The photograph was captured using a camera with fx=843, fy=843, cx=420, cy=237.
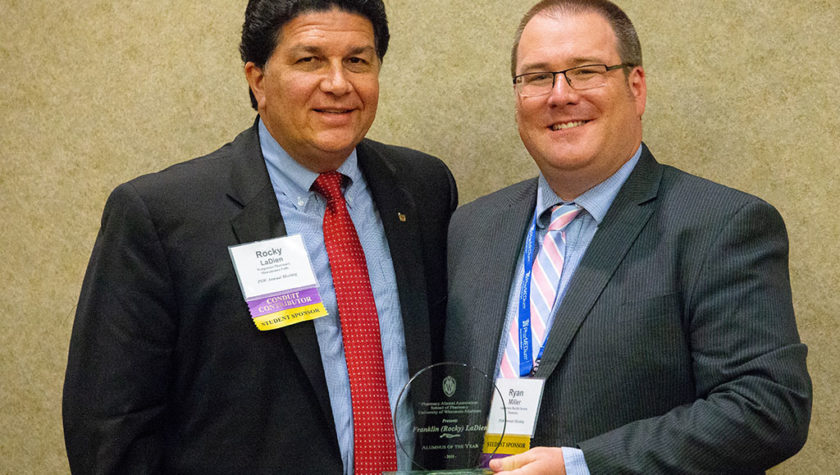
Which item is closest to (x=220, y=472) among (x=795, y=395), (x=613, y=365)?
(x=613, y=365)

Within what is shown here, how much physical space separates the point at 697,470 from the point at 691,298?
39 centimetres

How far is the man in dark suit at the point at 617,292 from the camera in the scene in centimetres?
189

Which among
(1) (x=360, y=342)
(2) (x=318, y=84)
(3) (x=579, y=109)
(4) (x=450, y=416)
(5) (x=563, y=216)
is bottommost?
(4) (x=450, y=416)

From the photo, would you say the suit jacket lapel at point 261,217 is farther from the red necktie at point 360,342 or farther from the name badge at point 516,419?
the name badge at point 516,419

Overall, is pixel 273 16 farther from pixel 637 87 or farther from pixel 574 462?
pixel 574 462

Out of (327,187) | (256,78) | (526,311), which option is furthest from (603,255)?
(256,78)

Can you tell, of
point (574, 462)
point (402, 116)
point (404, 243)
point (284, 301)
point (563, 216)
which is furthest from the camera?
point (402, 116)

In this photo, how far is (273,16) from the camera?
2260 mm

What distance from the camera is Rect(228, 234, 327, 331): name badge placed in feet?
7.05

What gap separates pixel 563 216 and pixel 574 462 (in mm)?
665

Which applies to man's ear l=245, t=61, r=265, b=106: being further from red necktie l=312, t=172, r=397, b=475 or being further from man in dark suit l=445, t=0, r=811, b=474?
man in dark suit l=445, t=0, r=811, b=474

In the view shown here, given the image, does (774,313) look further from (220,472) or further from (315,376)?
(220,472)

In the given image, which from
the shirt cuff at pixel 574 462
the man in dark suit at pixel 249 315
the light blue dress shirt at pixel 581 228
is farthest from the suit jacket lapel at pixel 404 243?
the shirt cuff at pixel 574 462

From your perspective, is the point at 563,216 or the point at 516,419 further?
the point at 563,216
